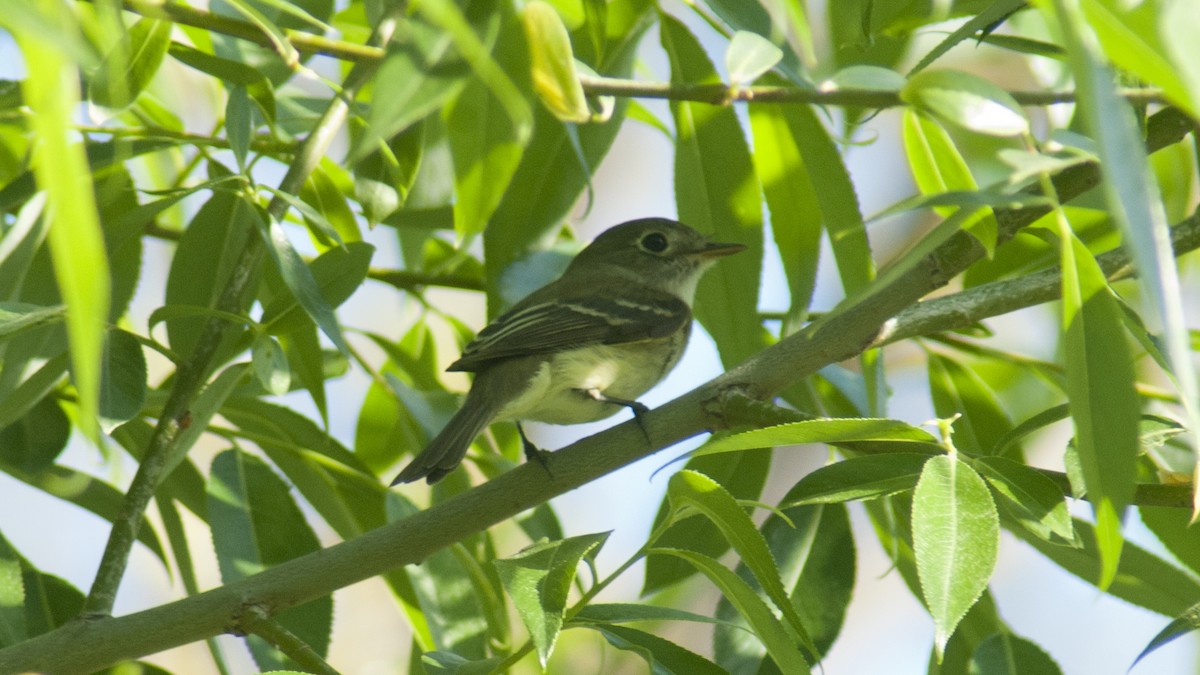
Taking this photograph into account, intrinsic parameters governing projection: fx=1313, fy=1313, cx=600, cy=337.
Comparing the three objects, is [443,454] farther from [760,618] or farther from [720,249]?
[760,618]

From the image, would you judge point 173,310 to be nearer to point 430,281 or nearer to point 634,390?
point 430,281

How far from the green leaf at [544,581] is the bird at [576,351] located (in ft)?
2.89

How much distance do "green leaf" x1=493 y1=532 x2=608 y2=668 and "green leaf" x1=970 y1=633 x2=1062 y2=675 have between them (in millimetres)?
723

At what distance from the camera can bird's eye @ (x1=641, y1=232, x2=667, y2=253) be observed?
14.8 feet

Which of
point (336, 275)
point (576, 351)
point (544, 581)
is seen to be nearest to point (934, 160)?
point (544, 581)

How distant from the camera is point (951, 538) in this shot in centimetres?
150

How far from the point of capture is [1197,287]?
17.2 ft

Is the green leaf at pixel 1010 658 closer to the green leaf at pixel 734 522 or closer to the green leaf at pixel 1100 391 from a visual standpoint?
the green leaf at pixel 734 522

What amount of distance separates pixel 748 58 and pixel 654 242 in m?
2.88

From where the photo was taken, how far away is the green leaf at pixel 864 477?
1.69 m

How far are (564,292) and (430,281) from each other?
4.07ft

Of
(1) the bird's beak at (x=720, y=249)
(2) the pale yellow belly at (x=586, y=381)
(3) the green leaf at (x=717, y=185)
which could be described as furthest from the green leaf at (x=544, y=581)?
(2) the pale yellow belly at (x=586, y=381)

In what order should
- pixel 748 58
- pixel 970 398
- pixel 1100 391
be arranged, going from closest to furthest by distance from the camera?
1. pixel 1100 391
2. pixel 748 58
3. pixel 970 398

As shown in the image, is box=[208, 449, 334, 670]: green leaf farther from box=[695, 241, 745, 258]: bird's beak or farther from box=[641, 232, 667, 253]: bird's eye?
box=[641, 232, 667, 253]: bird's eye
